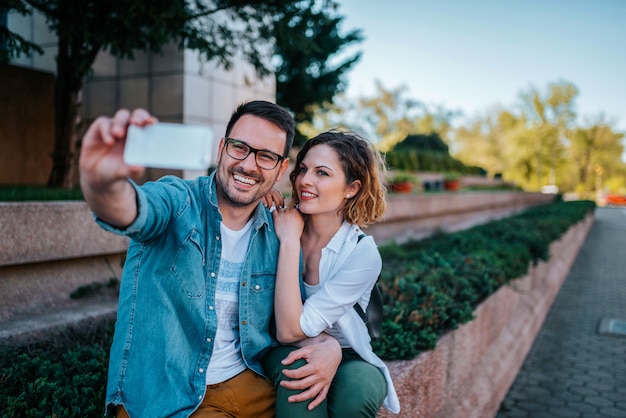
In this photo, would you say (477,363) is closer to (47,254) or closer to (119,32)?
(47,254)

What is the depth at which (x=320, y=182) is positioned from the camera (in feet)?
7.86

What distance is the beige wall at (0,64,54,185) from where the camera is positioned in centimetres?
740

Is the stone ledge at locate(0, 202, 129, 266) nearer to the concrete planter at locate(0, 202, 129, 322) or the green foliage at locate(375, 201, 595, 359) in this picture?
the concrete planter at locate(0, 202, 129, 322)

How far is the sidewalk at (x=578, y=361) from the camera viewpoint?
4680 mm

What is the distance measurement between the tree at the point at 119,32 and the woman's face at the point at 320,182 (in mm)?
2850

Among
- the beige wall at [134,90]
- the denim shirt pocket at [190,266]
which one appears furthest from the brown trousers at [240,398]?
Result: the beige wall at [134,90]

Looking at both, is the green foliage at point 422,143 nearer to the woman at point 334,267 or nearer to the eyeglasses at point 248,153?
the woman at point 334,267

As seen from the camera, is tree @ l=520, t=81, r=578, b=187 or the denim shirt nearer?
the denim shirt

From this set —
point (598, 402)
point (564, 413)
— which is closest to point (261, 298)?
point (564, 413)

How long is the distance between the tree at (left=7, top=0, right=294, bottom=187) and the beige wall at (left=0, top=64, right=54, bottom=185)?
6.96ft

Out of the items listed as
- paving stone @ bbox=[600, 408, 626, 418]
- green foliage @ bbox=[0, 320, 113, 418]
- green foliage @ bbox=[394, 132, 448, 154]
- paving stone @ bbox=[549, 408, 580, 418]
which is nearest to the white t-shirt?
green foliage @ bbox=[0, 320, 113, 418]

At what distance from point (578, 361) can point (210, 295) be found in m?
5.43

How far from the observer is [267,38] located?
20.4ft

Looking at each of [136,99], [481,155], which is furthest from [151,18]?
[481,155]
